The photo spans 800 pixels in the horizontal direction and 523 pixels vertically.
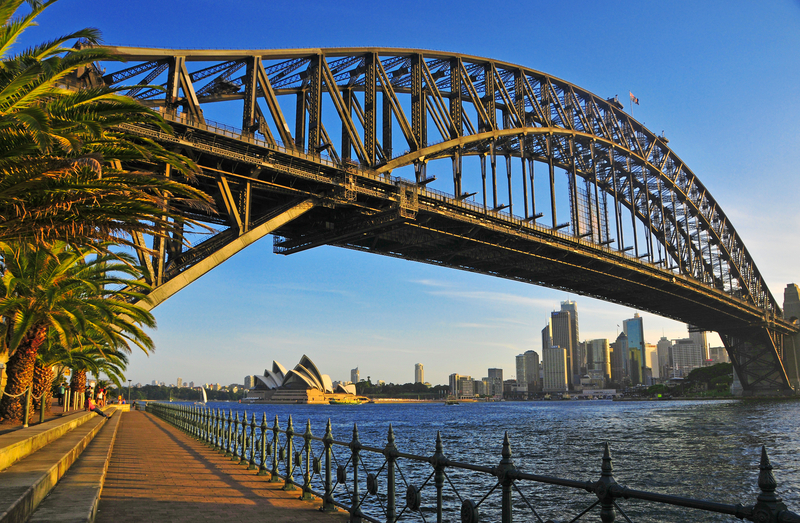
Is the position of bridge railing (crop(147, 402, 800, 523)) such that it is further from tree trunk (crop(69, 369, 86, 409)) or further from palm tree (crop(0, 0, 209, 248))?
tree trunk (crop(69, 369, 86, 409))

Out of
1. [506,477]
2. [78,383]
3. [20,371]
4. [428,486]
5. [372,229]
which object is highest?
[372,229]

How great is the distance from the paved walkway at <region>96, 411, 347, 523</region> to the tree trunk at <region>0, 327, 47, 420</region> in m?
6.19

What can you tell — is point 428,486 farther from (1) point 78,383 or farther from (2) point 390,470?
(1) point 78,383

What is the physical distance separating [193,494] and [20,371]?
13383 millimetres

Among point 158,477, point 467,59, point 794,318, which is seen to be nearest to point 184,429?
point 158,477

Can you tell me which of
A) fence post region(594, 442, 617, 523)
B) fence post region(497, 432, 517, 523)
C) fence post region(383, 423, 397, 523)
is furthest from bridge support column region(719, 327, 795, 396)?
fence post region(594, 442, 617, 523)

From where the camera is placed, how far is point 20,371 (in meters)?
20.6

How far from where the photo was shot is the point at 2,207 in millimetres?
10953

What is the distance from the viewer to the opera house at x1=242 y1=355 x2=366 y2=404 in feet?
477

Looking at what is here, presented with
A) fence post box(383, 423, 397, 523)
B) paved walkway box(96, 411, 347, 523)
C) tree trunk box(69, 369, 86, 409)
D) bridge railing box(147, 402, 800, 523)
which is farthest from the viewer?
tree trunk box(69, 369, 86, 409)

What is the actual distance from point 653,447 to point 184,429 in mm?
24025

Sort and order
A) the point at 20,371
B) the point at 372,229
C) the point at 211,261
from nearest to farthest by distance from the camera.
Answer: the point at 20,371
the point at 211,261
the point at 372,229

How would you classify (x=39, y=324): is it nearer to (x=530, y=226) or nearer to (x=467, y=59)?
(x=530, y=226)

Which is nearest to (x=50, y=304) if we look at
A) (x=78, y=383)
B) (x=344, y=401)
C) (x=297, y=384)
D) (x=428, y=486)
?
(x=428, y=486)
